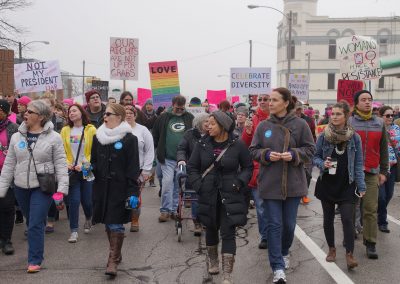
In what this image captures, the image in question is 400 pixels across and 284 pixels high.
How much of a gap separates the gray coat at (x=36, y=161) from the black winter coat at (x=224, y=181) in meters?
1.51

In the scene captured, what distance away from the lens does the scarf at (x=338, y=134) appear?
5590 millimetres

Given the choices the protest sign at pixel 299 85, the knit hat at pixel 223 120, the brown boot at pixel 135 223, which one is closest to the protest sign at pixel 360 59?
the brown boot at pixel 135 223

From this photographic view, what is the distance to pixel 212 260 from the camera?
531 cm

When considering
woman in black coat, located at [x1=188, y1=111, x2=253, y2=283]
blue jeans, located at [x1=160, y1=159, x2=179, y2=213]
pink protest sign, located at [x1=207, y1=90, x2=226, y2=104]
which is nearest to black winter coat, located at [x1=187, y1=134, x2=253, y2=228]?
woman in black coat, located at [x1=188, y1=111, x2=253, y2=283]

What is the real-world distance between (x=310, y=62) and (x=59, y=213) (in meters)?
52.5

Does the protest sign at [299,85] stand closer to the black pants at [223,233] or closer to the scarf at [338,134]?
the scarf at [338,134]

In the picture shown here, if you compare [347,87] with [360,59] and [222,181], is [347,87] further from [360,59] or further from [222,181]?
[222,181]

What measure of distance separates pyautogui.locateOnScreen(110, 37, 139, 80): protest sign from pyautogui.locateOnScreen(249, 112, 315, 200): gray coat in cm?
832

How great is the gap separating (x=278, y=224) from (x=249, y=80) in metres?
9.97

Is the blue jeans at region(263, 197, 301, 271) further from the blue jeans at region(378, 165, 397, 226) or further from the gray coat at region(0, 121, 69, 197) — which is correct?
the blue jeans at region(378, 165, 397, 226)

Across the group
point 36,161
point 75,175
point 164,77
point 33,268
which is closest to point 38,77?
point 164,77

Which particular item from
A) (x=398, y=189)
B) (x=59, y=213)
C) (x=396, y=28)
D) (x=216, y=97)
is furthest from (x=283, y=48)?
(x=59, y=213)

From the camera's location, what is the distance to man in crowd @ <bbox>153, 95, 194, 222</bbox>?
25.9 feet

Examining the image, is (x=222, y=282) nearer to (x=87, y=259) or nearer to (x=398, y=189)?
(x=87, y=259)
